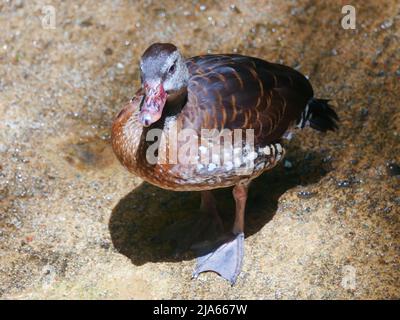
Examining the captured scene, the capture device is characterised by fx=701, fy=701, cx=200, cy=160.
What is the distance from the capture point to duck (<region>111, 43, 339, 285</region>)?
13.4ft

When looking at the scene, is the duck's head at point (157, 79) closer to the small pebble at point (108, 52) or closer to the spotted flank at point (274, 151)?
the spotted flank at point (274, 151)

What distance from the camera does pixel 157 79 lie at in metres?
3.99

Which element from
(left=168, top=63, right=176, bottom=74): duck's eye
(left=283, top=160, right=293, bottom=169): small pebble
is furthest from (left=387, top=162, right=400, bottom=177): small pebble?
(left=168, top=63, right=176, bottom=74): duck's eye

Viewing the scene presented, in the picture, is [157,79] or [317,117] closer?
[157,79]

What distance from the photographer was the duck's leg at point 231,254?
4484mm

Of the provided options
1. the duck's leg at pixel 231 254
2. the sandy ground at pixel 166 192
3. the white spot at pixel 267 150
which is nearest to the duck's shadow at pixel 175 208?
the sandy ground at pixel 166 192

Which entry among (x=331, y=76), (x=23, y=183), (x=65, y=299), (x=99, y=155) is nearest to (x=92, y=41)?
(x=99, y=155)

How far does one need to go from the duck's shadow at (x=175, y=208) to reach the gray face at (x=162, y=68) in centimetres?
119

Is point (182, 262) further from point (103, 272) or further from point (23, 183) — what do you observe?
point (23, 183)

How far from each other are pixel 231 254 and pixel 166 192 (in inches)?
32.4

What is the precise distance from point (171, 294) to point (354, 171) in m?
1.57

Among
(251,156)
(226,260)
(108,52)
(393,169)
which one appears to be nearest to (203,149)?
(251,156)

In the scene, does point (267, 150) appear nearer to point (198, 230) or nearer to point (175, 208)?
point (198, 230)

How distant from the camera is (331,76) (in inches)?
218
